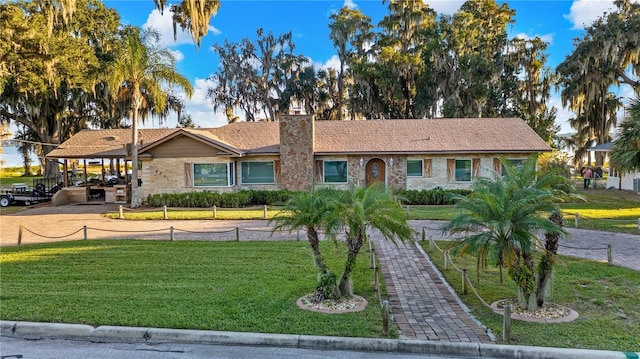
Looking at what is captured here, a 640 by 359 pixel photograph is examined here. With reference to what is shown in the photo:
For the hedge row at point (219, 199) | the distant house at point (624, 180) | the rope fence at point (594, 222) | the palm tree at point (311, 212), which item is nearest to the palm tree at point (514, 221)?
the palm tree at point (311, 212)

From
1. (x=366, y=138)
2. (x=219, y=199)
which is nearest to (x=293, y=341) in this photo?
(x=219, y=199)

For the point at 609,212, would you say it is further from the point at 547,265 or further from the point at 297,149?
the point at 297,149

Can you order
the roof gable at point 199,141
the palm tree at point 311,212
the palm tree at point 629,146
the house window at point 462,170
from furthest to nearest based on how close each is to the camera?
the house window at point 462,170 < the roof gable at point 199,141 < the palm tree at point 629,146 < the palm tree at point 311,212

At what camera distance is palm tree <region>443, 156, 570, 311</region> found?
579 centimetres

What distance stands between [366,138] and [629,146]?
460 inches

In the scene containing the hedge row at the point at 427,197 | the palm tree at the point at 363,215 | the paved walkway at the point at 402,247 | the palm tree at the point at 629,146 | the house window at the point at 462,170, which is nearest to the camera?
the paved walkway at the point at 402,247

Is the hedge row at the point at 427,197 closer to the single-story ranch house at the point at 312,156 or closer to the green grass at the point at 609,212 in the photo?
the single-story ranch house at the point at 312,156

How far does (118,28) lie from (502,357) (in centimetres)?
3480

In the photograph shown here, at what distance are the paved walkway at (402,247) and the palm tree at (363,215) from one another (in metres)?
1.28

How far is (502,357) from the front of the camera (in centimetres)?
492

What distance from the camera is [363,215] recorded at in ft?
19.6

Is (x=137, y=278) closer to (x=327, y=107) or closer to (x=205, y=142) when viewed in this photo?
(x=205, y=142)

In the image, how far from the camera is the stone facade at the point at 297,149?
20594 millimetres

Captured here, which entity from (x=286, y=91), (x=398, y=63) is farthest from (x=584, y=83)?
(x=286, y=91)
